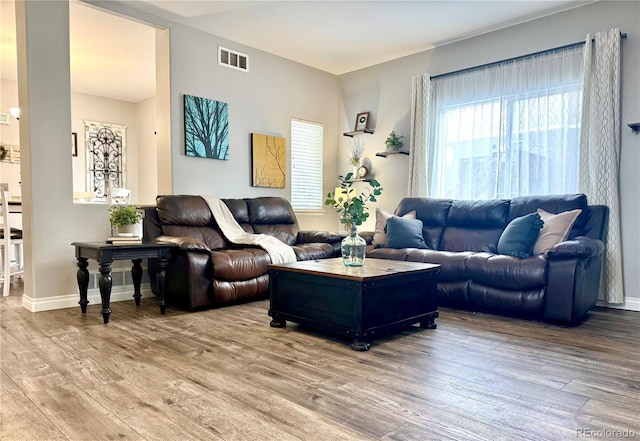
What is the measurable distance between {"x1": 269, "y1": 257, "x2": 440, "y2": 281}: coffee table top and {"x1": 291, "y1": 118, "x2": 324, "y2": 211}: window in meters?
2.71

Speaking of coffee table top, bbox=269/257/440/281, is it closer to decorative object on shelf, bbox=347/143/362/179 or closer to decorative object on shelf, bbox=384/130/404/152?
decorative object on shelf, bbox=384/130/404/152

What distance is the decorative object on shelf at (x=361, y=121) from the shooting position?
5852 mm

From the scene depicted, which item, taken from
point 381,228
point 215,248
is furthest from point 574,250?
point 215,248

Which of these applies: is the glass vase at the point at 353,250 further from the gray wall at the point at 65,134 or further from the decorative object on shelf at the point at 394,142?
the decorative object on shelf at the point at 394,142

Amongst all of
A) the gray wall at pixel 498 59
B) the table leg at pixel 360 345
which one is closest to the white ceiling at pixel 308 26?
the gray wall at pixel 498 59

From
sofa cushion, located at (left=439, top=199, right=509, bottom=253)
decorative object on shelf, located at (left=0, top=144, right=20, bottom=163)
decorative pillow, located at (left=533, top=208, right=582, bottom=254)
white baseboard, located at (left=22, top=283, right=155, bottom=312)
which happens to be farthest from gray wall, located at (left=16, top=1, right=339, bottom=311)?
decorative pillow, located at (left=533, top=208, right=582, bottom=254)

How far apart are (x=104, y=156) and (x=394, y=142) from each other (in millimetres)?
5399

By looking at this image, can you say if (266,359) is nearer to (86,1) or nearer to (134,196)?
(86,1)

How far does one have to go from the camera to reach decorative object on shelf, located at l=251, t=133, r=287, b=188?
5.29 metres

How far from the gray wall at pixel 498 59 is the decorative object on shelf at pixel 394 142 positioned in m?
0.11

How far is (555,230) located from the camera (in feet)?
11.4

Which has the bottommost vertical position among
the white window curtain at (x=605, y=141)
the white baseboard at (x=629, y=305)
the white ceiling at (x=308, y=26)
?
the white baseboard at (x=629, y=305)

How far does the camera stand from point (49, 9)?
360cm

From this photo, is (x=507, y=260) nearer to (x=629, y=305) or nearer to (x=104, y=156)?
(x=629, y=305)
